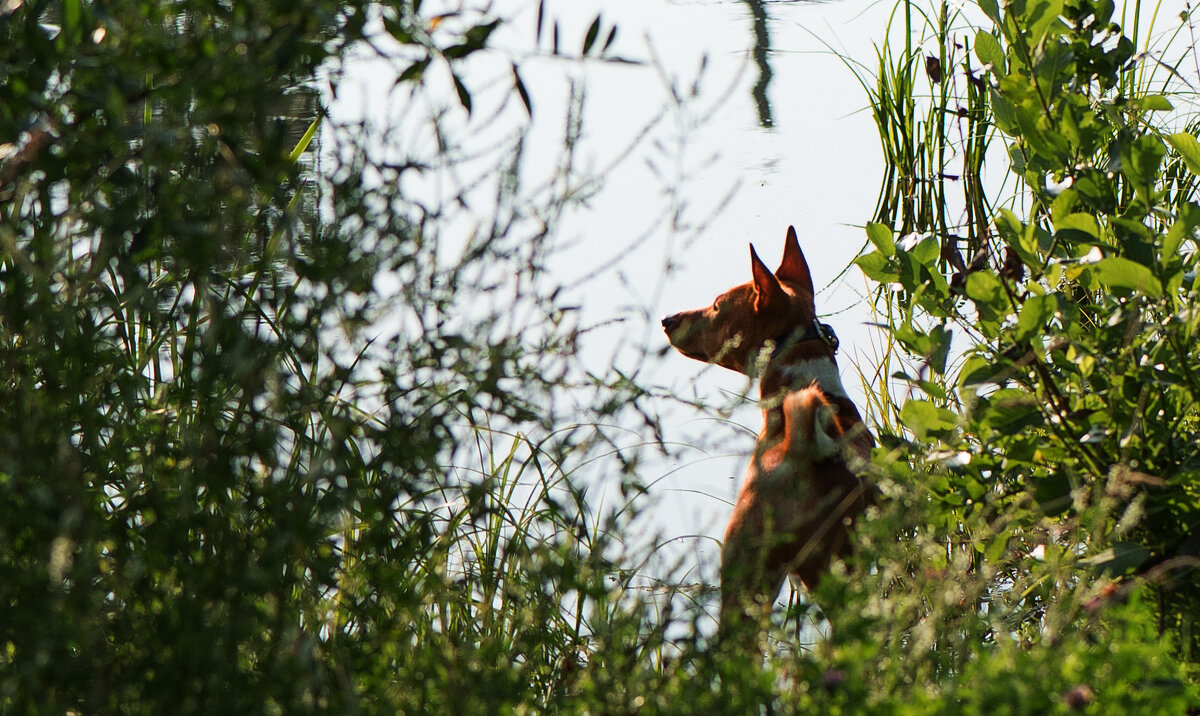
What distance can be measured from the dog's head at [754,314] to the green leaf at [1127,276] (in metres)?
0.97

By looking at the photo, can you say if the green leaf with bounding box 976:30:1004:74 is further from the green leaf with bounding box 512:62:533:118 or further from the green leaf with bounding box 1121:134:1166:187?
the green leaf with bounding box 512:62:533:118

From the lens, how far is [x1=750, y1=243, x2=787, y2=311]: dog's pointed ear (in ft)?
9.50

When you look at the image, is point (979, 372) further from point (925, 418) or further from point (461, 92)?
point (461, 92)

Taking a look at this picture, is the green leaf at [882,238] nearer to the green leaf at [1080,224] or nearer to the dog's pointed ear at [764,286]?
the green leaf at [1080,224]

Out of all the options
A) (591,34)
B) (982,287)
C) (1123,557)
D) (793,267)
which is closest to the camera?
(591,34)

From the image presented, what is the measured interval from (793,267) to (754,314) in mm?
237

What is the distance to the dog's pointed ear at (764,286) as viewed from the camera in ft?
9.50

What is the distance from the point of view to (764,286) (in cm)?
294

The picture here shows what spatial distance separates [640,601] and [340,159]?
28.9 inches

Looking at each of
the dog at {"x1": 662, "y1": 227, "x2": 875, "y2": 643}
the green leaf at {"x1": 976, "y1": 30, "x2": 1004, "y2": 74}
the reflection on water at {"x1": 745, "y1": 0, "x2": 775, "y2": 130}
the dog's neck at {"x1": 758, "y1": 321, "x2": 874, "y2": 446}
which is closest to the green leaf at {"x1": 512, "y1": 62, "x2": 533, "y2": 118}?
the dog at {"x1": 662, "y1": 227, "x2": 875, "y2": 643}

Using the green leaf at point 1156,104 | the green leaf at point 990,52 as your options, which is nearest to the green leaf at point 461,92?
the green leaf at point 990,52

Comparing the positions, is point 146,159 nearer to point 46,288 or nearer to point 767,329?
point 46,288

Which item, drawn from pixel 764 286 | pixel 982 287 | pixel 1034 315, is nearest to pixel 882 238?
pixel 982 287

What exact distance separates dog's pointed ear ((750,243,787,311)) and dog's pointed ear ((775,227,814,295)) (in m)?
0.18
